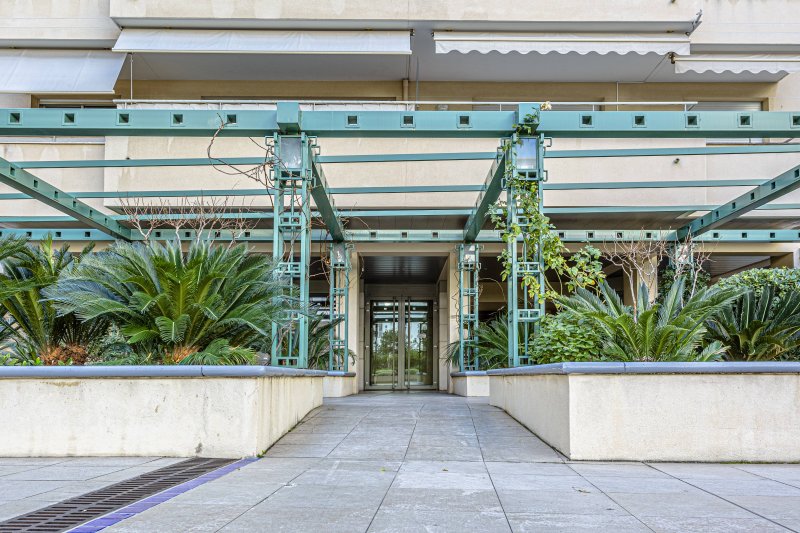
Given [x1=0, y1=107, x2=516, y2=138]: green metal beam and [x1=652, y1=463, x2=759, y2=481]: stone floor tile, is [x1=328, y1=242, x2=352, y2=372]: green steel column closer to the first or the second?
[x1=0, y1=107, x2=516, y2=138]: green metal beam

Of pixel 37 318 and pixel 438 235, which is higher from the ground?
pixel 438 235

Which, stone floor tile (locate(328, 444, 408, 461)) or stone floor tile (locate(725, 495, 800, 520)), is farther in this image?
stone floor tile (locate(328, 444, 408, 461))

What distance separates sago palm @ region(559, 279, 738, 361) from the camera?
7.47 meters

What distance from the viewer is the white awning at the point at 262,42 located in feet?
54.7

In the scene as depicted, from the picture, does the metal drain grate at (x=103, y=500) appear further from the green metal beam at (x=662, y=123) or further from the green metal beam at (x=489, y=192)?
the green metal beam at (x=662, y=123)

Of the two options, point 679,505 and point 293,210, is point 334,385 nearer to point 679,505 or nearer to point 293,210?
point 293,210

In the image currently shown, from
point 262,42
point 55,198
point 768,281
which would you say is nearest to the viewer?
point 768,281

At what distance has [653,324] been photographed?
7742 millimetres

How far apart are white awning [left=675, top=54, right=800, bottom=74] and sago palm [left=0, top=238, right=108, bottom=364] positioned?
1431cm

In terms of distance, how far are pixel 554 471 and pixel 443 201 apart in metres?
11.7

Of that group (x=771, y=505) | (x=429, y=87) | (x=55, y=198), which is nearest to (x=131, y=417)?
(x=771, y=505)

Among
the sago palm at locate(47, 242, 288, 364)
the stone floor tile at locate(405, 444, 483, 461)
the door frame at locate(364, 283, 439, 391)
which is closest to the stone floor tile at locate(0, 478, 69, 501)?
the sago palm at locate(47, 242, 288, 364)

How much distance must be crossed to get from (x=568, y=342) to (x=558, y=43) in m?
10.7

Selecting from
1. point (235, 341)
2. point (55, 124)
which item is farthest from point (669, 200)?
point (55, 124)
